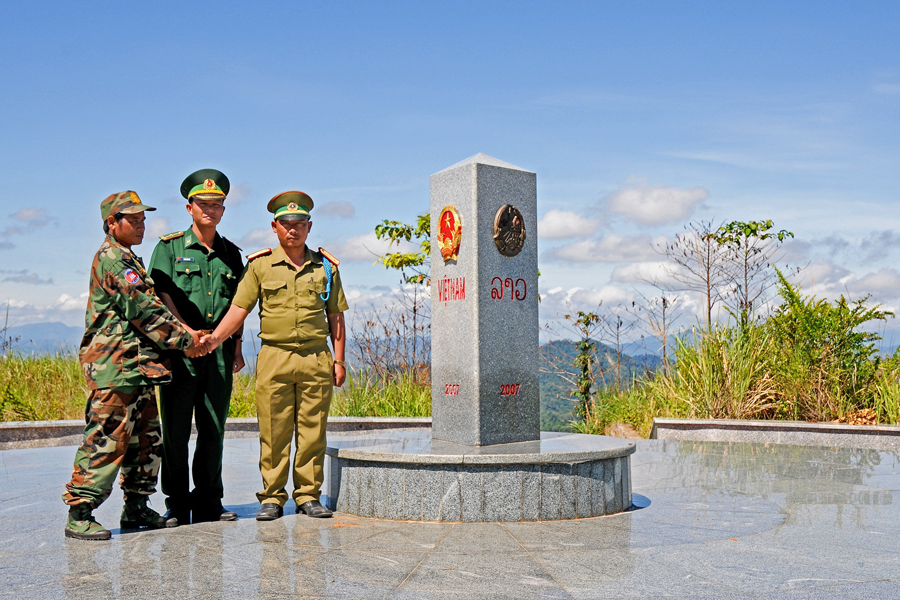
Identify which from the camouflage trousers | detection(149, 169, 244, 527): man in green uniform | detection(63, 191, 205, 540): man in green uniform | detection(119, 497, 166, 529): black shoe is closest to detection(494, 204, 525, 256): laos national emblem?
detection(149, 169, 244, 527): man in green uniform

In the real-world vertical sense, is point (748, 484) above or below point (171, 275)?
below

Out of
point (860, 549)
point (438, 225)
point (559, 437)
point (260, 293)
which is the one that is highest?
point (438, 225)

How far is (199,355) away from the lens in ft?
17.6

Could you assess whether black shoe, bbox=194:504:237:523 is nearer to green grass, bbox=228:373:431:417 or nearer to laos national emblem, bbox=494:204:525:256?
laos national emblem, bbox=494:204:525:256

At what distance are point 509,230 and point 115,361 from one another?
3.14 meters

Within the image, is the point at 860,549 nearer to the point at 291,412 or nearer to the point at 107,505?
the point at 291,412

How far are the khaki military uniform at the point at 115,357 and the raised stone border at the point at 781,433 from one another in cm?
756

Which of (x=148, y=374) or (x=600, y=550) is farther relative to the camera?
(x=148, y=374)

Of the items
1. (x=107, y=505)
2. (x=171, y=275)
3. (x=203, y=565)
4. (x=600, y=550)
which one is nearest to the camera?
(x=203, y=565)

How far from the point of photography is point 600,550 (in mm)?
4867

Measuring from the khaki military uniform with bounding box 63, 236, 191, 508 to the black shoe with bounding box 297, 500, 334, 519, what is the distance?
1300 mm

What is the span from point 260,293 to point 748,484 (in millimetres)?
4552

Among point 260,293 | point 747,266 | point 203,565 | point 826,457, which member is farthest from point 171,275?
point 747,266

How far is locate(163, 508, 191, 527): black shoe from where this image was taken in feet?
18.1
